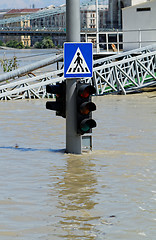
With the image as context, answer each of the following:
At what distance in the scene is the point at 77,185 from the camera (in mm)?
7852

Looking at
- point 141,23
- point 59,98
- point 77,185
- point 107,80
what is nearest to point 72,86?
point 59,98

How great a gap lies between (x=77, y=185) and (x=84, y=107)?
2.11 metres

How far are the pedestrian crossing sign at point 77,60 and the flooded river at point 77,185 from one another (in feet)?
4.41

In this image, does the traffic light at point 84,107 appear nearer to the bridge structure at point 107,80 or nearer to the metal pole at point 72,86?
the metal pole at point 72,86

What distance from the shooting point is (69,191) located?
7500mm

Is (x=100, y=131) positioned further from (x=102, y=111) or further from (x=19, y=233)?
(x=19, y=233)

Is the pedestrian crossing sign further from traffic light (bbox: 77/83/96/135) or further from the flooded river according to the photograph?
the flooded river

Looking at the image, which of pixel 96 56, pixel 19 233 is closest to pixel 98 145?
pixel 19 233

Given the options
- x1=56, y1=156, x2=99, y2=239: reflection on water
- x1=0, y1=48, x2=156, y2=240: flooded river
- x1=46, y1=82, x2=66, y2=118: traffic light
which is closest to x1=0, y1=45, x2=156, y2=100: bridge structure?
x1=0, y1=48, x2=156, y2=240: flooded river

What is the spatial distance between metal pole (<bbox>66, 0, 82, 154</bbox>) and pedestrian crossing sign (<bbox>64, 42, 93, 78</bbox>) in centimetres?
14

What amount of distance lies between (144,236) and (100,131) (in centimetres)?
840

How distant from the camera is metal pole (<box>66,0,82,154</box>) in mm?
9688

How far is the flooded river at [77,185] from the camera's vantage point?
583cm

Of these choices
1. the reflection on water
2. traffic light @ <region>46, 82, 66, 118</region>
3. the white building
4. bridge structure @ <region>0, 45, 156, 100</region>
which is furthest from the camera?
the white building
